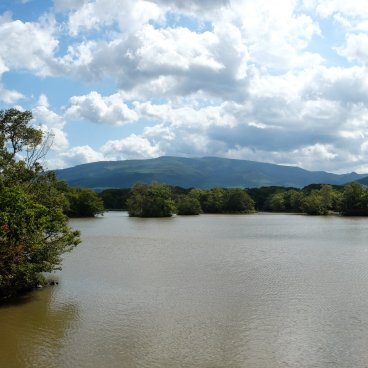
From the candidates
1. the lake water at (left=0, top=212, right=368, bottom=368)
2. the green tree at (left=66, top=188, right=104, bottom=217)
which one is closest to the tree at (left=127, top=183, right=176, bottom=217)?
the green tree at (left=66, top=188, right=104, bottom=217)

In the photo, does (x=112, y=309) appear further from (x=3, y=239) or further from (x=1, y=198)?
(x=1, y=198)

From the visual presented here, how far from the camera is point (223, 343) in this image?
1658 cm

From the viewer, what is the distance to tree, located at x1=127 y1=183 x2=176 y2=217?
121 m

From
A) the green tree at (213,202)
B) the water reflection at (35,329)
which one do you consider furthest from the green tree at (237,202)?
the water reflection at (35,329)

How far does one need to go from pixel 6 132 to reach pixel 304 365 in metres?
28.1

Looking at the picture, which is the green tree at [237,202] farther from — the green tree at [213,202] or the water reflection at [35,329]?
the water reflection at [35,329]

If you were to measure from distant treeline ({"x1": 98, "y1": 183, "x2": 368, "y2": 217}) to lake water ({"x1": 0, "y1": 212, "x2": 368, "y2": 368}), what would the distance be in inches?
3353

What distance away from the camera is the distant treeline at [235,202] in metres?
122

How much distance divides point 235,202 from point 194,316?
138 m

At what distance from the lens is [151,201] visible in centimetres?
12150

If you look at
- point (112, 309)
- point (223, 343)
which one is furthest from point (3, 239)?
point (223, 343)

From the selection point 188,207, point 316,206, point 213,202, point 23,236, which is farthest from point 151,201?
point 23,236

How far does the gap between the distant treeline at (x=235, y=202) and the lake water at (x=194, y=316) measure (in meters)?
85.2

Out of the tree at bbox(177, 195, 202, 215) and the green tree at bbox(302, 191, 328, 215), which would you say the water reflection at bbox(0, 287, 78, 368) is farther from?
the green tree at bbox(302, 191, 328, 215)
